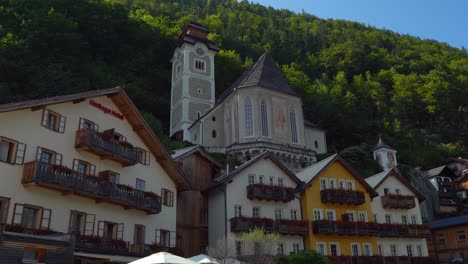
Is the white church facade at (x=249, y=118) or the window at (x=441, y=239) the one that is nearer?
the window at (x=441, y=239)

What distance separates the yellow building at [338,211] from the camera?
34312mm

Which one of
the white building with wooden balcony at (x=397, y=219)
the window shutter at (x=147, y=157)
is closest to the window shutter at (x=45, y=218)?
the window shutter at (x=147, y=157)

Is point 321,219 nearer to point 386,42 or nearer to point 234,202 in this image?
point 234,202

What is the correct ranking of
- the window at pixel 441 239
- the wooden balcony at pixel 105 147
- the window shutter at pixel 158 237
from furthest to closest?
1. the window at pixel 441 239
2. the window shutter at pixel 158 237
3. the wooden balcony at pixel 105 147

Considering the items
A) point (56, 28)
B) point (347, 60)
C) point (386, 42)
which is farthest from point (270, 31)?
point (56, 28)

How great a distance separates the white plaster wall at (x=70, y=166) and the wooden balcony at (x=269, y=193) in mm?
5536

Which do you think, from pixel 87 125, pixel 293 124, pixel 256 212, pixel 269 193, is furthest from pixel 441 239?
pixel 87 125

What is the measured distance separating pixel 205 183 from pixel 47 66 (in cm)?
3889

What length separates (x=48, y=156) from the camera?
78.6 ft

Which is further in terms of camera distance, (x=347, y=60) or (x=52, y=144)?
(x=347, y=60)

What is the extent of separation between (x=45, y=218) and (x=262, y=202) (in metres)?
15.9

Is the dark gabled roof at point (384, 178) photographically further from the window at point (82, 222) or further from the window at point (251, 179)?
the window at point (82, 222)

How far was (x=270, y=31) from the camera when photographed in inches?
4904

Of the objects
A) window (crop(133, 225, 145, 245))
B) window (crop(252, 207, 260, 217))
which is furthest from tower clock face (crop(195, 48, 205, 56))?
window (crop(133, 225, 145, 245))
